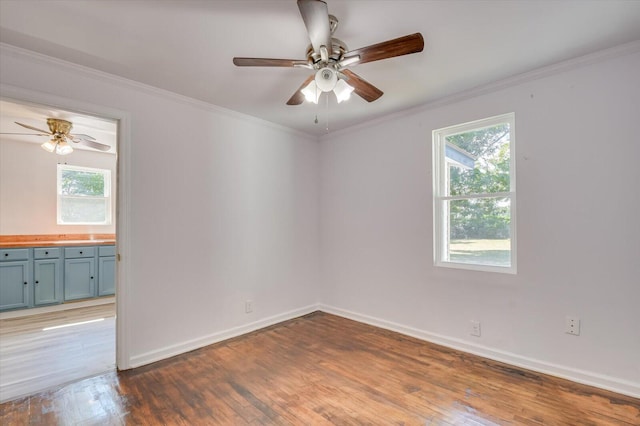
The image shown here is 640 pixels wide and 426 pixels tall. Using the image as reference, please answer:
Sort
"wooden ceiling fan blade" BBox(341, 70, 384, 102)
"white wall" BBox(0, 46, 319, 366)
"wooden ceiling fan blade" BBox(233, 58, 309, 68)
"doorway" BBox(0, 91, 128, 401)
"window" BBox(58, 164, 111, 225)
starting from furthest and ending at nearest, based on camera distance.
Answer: "window" BBox(58, 164, 111, 225) → "white wall" BBox(0, 46, 319, 366) → "doorway" BBox(0, 91, 128, 401) → "wooden ceiling fan blade" BBox(341, 70, 384, 102) → "wooden ceiling fan blade" BBox(233, 58, 309, 68)

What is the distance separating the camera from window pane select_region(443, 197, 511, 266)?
265cm

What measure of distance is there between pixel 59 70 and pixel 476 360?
13.3 feet

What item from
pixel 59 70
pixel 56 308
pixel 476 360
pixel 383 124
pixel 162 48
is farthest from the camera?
pixel 56 308

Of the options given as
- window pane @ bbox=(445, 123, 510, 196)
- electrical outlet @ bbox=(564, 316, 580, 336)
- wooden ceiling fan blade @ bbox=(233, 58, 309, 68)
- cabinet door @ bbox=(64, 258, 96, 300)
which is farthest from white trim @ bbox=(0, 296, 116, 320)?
electrical outlet @ bbox=(564, 316, 580, 336)

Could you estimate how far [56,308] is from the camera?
4.20 m

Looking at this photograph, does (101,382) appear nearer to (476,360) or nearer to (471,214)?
(476,360)

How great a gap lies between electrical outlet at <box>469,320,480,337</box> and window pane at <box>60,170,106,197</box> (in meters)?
5.81

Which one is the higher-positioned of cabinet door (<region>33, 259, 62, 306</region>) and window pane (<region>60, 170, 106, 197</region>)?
window pane (<region>60, 170, 106, 197</region>)

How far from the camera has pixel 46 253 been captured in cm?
413

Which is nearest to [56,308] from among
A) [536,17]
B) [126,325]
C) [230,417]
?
[126,325]

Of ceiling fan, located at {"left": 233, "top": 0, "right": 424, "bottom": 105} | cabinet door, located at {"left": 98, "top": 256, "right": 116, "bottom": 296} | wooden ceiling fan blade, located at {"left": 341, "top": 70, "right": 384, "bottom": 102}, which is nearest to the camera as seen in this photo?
ceiling fan, located at {"left": 233, "top": 0, "right": 424, "bottom": 105}

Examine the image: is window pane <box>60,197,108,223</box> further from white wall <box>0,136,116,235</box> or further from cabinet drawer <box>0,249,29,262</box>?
cabinet drawer <box>0,249,29,262</box>

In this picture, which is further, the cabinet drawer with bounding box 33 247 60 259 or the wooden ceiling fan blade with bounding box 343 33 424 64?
the cabinet drawer with bounding box 33 247 60 259

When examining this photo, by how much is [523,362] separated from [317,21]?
115 inches
